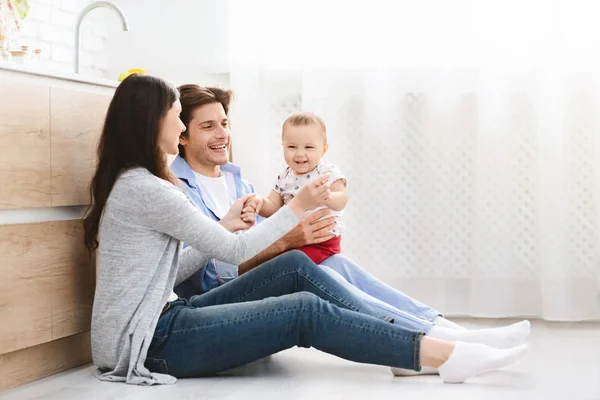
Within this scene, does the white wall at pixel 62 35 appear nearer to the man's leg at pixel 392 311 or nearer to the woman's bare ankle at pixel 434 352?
the man's leg at pixel 392 311

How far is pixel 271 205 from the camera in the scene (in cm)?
267

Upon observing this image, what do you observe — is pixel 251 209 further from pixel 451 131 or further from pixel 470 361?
pixel 451 131

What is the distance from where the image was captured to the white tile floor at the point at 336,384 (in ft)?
6.48

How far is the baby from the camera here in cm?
259

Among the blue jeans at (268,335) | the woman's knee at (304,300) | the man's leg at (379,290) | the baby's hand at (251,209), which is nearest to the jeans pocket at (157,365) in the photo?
the blue jeans at (268,335)

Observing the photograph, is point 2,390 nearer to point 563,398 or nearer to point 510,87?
point 563,398

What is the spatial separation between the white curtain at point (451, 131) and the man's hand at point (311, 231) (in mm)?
810

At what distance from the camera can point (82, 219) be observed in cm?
230

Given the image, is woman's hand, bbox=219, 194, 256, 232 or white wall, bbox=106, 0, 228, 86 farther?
white wall, bbox=106, 0, 228, 86

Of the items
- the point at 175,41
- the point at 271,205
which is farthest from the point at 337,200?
the point at 175,41

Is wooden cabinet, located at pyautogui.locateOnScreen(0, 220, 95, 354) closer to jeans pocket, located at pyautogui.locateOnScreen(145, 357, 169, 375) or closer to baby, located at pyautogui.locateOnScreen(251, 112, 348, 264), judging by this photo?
jeans pocket, located at pyautogui.locateOnScreen(145, 357, 169, 375)

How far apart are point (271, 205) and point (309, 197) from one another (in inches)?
17.9

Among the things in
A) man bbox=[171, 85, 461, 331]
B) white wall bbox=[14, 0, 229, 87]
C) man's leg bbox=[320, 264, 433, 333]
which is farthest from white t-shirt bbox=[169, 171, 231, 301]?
white wall bbox=[14, 0, 229, 87]

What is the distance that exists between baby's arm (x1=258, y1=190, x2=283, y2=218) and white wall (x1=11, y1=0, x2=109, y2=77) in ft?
3.31
